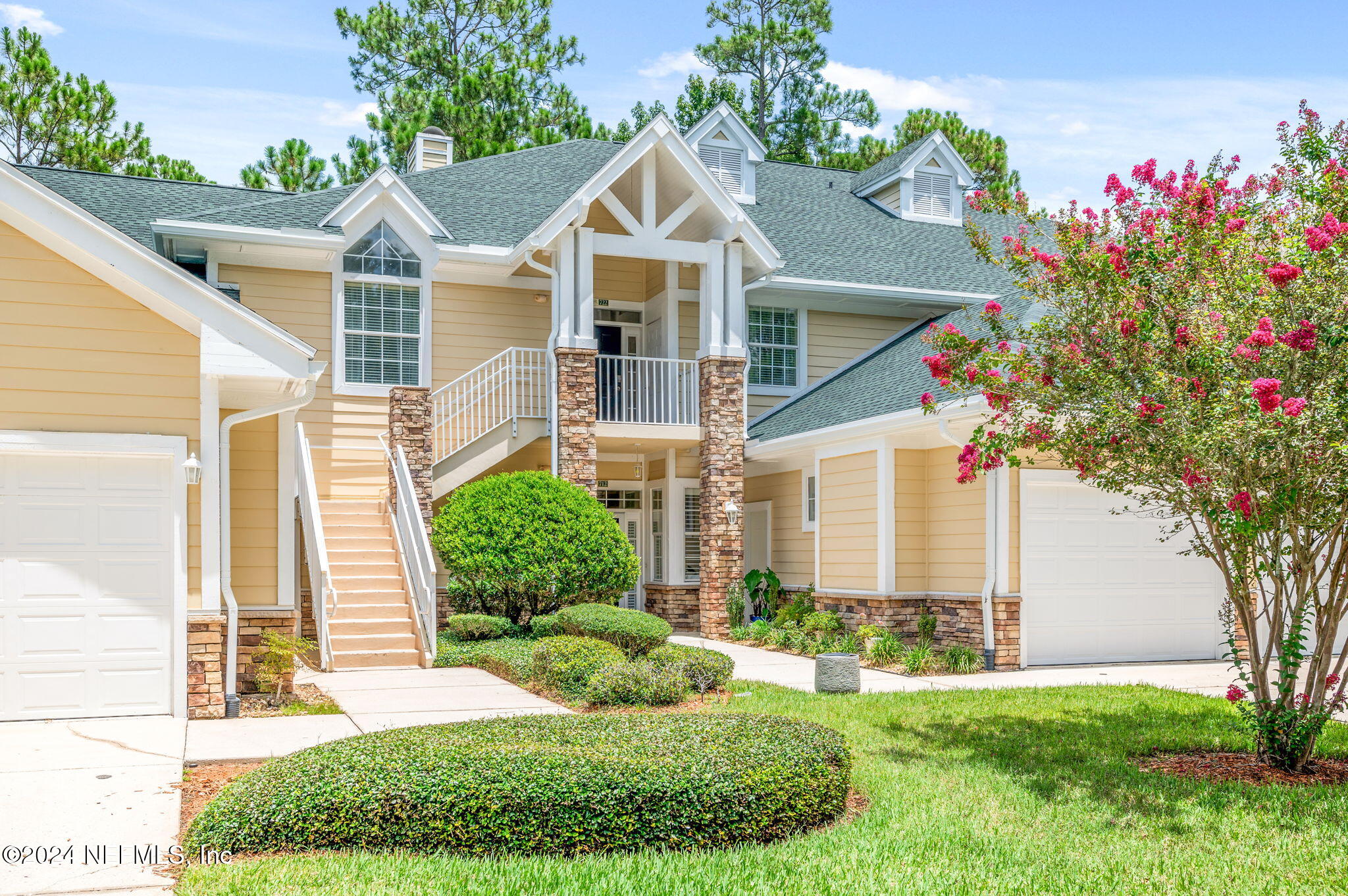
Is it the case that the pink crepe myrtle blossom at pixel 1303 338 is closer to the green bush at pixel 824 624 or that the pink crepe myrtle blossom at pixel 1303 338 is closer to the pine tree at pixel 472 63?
the green bush at pixel 824 624

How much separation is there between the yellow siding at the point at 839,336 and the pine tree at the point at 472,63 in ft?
42.1

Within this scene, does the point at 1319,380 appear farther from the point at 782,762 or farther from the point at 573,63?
the point at 573,63

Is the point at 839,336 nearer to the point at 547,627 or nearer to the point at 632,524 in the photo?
the point at 632,524

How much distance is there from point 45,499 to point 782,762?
257 inches

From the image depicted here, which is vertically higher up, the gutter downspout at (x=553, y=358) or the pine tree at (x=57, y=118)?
the pine tree at (x=57, y=118)

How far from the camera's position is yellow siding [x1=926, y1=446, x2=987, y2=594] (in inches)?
548

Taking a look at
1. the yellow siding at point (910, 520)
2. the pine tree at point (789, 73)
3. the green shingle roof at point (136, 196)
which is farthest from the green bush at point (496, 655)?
the pine tree at point (789, 73)

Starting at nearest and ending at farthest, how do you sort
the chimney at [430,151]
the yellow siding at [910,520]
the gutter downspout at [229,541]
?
the gutter downspout at [229,541] < the yellow siding at [910,520] < the chimney at [430,151]

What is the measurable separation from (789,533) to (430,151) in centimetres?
1005

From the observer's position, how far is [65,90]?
25.0m

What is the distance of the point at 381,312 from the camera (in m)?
17.2

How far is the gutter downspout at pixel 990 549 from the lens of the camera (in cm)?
1341

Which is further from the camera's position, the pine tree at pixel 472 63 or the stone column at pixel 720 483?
the pine tree at pixel 472 63

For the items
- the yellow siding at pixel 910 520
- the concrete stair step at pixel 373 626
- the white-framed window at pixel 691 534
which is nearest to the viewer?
the concrete stair step at pixel 373 626
